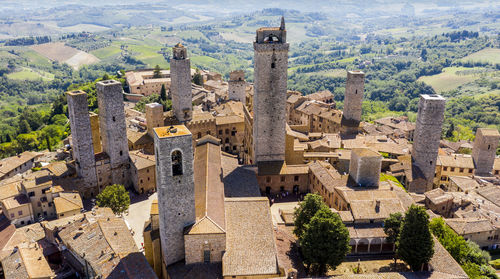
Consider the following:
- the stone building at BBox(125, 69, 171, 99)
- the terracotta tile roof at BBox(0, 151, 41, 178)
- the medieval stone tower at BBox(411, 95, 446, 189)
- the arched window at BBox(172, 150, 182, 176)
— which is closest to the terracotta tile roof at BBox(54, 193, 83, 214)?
the terracotta tile roof at BBox(0, 151, 41, 178)

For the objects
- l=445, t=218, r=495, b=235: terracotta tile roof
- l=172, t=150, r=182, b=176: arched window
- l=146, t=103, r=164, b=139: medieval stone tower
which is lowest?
l=445, t=218, r=495, b=235: terracotta tile roof

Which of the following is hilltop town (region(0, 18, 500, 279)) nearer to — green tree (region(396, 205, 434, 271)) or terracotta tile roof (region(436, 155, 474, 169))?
terracotta tile roof (region(436, 155, 474, 169))

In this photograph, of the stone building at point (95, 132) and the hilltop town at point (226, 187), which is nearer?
the hilltop town at point (226, 187)

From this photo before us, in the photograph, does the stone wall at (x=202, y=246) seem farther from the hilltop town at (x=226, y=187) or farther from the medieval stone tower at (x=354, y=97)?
the medieval stone tower at (x=354, y=97)

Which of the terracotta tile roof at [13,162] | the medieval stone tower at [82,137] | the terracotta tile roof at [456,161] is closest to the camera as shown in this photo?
the medieval stone tower at [82,137]

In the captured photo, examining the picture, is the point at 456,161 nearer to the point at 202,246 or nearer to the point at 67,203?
the point at 202,246

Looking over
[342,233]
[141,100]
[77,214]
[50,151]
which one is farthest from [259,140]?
[141,100]

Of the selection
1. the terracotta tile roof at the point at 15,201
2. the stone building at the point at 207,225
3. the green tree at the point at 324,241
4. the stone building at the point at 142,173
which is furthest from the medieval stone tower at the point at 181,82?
the green tree at the point at 324,241
